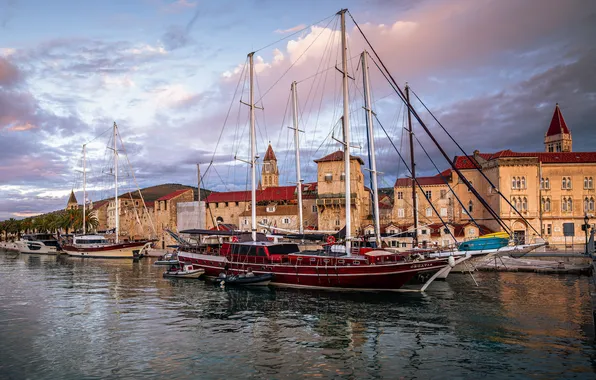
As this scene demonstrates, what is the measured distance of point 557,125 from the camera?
4254 inches

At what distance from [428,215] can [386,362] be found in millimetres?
58225

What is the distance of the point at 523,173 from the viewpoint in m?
68.9

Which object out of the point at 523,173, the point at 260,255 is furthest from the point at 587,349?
the point at 523,173

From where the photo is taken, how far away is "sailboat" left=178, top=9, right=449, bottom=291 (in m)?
36.3

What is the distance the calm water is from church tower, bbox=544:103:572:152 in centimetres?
7720

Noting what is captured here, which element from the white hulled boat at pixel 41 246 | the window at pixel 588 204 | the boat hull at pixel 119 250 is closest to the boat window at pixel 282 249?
the boat hull at pixel 119 250

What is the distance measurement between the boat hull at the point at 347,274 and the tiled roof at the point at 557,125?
87528 millimetres

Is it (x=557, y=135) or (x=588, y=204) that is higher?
(x=557, y=135)

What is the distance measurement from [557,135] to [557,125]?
2550mm

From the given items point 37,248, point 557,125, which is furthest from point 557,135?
point 37,248

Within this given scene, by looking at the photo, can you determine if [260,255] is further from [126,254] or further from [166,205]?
[166,205]

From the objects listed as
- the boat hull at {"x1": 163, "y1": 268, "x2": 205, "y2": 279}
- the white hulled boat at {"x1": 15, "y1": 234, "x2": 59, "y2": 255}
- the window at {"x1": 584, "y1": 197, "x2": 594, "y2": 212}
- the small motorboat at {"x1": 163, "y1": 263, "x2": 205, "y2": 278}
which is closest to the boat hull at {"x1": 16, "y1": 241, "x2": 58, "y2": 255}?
the white hulled boat at {"x1": 15, "y1": 234, "x2": 59, "y2": 255}

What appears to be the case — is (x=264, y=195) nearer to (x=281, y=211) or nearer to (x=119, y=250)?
(x=281, y=211)

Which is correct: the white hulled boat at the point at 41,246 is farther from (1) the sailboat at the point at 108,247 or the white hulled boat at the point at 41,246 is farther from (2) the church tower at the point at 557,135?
(2) the church tower at the point at 557,135
